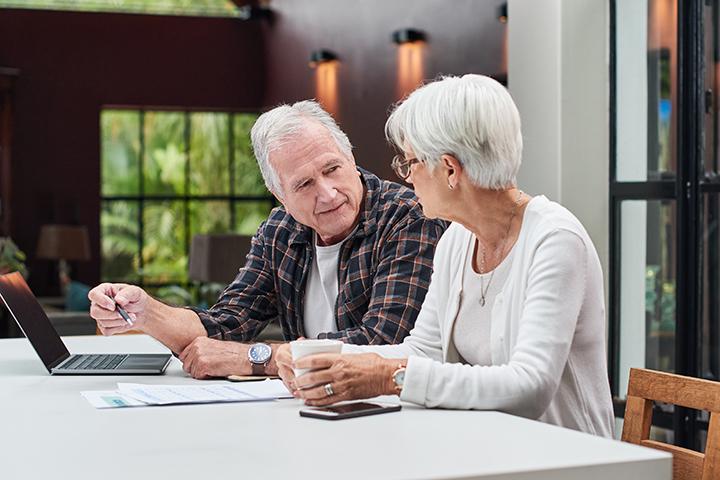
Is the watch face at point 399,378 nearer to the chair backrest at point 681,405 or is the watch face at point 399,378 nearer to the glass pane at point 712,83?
the chair backrest at point 681,405

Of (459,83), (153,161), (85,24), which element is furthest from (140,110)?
(459,83)

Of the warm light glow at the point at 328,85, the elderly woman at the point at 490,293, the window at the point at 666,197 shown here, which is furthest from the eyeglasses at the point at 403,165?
the warm light glow at the point at 328,85

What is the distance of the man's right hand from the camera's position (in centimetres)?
261

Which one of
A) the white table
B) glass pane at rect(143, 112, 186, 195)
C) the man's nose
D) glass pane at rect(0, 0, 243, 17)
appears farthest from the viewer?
glass pane at rect(143, 112, 186, 195)

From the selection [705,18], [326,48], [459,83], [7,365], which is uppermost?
[326,48]

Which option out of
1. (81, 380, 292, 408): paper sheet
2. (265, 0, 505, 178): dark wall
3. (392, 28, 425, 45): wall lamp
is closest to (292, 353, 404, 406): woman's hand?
(81, 380, 292, 408): paper sheet

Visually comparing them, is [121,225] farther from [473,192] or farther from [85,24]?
[473,192]

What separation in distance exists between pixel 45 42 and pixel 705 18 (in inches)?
313

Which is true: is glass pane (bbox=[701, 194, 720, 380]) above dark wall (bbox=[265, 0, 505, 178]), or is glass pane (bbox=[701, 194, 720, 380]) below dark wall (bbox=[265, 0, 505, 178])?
below

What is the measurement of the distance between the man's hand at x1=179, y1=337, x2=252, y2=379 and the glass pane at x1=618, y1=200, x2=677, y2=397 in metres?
2.73

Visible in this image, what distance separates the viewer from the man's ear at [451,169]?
6.80ft

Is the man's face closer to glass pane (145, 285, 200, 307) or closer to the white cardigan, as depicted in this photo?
the white cardigan

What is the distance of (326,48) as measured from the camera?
9.38 meters

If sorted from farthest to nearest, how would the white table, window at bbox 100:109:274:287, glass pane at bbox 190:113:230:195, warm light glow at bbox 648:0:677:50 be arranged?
glass pane at bbox 190:113:230:195, window at bbox 100:109:274:287, warm light glow at bbox 648:0:677:50, the white table
